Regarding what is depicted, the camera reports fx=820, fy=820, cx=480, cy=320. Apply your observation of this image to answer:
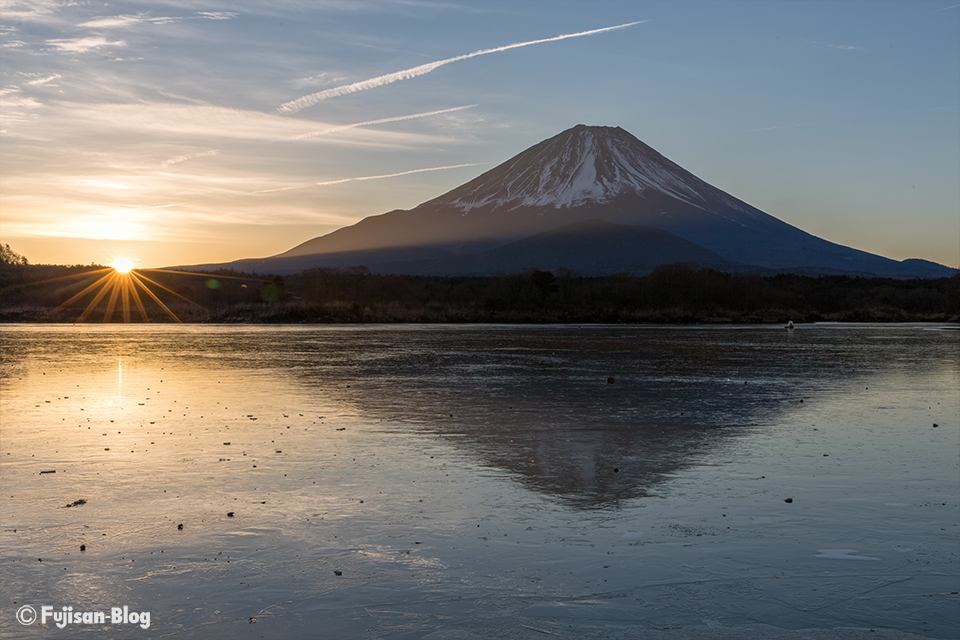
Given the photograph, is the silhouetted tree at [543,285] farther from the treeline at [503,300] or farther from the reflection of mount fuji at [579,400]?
the reflection of mount fuji at [579,400]

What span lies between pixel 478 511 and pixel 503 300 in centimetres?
7325

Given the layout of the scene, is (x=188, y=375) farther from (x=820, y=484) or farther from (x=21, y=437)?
(x=820, y=484)

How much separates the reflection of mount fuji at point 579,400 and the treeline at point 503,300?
36655 millimetres

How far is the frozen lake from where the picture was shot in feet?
19.5

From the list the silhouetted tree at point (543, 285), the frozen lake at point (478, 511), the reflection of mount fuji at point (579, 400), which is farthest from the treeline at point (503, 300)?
the frozen lake at point (478, 511)

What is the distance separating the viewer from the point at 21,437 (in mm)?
12672

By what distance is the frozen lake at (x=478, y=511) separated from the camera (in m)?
5.95

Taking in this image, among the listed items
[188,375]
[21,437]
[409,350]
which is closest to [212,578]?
[21,437]

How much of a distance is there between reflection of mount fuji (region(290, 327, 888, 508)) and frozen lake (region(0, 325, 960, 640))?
0.09m

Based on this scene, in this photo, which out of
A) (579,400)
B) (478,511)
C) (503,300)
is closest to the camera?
(478,511)

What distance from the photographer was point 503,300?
81.6 meters

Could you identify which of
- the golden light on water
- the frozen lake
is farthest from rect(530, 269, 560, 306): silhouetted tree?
the frozen lake

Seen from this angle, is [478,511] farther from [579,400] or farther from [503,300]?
[503,300]

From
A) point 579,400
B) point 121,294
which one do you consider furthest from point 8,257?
point 579,400
